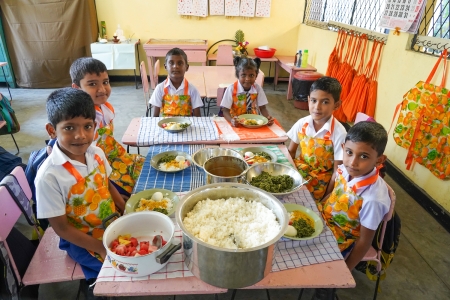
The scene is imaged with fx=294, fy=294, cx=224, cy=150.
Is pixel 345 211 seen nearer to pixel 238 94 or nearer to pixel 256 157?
pixel 256 157

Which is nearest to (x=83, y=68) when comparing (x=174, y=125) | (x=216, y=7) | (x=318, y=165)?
(x=174, y=125)

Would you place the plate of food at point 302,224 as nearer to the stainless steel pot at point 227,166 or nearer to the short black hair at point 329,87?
the stainless steel pot at point 227,166

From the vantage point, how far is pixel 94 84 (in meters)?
1.97

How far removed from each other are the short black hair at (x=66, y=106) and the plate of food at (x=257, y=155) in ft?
3.27

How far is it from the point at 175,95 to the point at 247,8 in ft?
15.2

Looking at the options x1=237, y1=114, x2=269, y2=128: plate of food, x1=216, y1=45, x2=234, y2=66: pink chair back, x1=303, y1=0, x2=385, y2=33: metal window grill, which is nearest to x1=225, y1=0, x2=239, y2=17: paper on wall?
x1=303, y1=0, x2=385, y2=33: metal window grill

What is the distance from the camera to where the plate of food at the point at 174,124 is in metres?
2.31

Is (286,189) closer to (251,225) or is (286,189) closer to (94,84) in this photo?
(251,225)

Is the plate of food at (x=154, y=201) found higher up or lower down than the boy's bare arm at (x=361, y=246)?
higher up

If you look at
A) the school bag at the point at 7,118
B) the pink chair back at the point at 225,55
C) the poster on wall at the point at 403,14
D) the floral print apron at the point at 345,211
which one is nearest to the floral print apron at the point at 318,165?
the floral print apron at the point at 345,211

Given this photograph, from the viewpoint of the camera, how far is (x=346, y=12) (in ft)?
16.8

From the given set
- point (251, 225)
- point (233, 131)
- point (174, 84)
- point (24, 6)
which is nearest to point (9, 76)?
point (24, 6)

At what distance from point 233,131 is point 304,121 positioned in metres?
0.56

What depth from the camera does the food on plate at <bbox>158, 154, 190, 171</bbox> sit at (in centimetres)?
182
